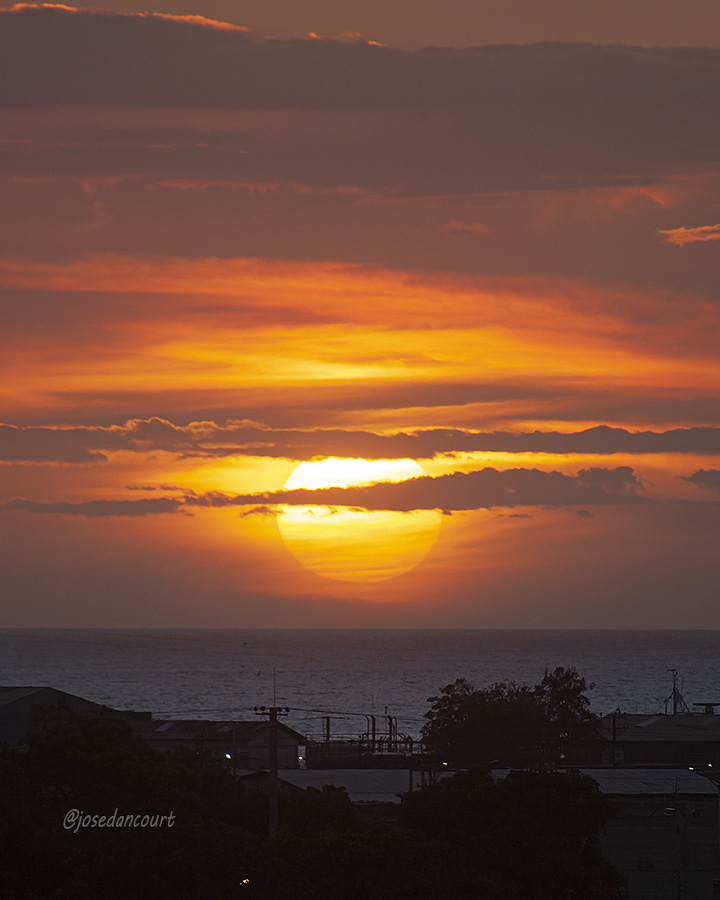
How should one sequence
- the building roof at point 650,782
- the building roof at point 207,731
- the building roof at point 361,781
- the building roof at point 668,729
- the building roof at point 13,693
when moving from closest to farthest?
the building roof at point 650,782 → the building roof at point 361,781 → the building roof at point 13,693 → the building roof at point 207,731 → the building roof at point 668,729

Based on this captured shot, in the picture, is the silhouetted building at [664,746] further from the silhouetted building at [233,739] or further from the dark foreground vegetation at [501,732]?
the silhouetted building at [233,739]

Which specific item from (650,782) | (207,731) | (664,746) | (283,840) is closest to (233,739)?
(207,731)

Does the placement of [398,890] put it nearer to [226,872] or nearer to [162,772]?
[226,872]

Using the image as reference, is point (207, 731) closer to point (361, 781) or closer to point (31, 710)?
point (31, 710)

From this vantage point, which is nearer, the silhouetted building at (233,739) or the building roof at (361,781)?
the building roof at (361,781)

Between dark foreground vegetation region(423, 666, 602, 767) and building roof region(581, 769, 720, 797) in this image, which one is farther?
dark foreground vegetation region(423, 666, 602, 767)

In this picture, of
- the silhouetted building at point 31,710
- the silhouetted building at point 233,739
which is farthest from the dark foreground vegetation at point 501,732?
the silhouetted building at point 31,710

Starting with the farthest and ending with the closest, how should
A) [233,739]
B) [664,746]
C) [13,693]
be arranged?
[664,746] → [233,739] → [13,693]

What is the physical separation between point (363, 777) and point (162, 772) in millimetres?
26737

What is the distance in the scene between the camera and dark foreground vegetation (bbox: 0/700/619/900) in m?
38.7

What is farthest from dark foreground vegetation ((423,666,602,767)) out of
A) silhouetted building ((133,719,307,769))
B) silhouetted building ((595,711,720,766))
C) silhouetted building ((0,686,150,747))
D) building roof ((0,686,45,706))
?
building roof ((0,686,45,706))

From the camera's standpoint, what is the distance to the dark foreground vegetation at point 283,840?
38.7m

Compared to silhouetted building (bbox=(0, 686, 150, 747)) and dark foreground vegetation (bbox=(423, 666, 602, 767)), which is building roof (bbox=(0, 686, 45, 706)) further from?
dark foreground vegetation (bbox=(423, 666, 602, 767))

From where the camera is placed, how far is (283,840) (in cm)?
4041
